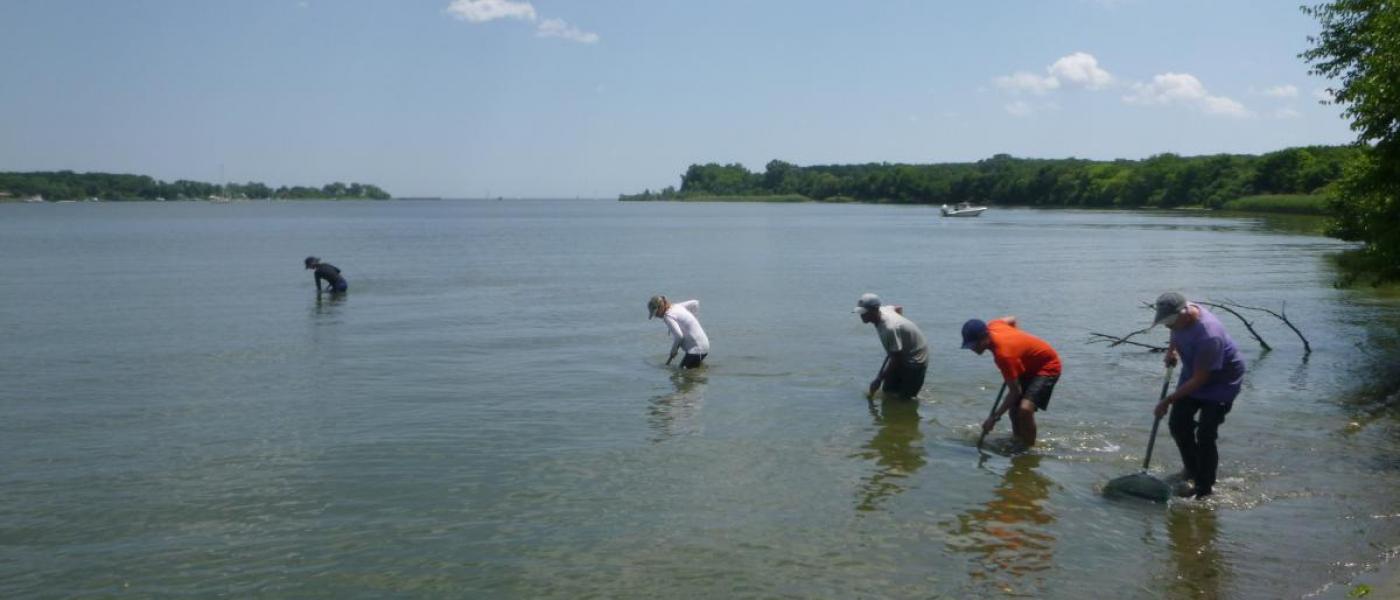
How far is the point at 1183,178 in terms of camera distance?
471ft

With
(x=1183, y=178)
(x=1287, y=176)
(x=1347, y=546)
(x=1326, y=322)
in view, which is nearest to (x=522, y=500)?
(x=1347, y=546)

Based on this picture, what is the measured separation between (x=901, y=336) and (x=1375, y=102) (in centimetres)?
637

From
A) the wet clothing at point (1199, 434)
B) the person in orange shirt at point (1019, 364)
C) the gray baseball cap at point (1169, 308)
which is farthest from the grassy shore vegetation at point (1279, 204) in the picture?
the gray baseball cap at point (1169, 308)

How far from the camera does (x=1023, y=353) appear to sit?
36.4 ft

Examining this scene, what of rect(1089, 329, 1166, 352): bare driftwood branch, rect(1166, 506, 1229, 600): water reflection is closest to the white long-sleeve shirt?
rect(1089, 329, 1166, 352): bare driftwood branch

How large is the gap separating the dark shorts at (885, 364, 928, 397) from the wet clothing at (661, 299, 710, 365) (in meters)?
3.05

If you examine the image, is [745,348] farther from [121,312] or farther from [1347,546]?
[121,312]

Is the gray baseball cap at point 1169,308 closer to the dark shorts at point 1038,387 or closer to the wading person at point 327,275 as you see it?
the dark shorts at point 1038,387

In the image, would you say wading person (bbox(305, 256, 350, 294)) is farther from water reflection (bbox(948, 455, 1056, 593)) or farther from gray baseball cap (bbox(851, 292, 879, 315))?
water reflection (bbox(948, 455, 1056, 593))

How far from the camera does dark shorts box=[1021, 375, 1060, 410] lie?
36.8ft

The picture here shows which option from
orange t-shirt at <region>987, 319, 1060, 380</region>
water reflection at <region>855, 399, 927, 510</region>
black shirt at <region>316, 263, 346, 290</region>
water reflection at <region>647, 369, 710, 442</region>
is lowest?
water reflection at <region>647, 369, 710, 442</region>

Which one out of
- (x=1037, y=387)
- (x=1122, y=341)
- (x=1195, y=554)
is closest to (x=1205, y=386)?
(x=1195, y=554)

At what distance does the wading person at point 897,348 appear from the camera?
1342 cm

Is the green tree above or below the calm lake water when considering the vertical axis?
above
